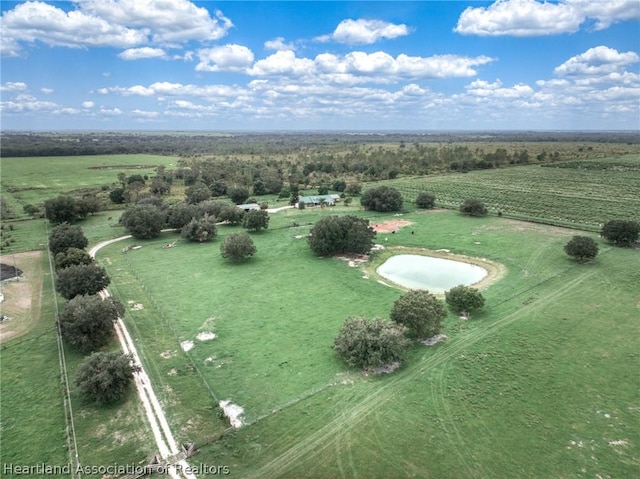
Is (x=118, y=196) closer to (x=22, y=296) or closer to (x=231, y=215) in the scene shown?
(x=231, y=215)

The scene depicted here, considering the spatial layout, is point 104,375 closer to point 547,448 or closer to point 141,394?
point 141,394

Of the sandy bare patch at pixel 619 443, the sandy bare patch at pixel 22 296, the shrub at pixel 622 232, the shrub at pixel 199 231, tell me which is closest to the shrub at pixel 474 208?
the shrub at pixel 622 232

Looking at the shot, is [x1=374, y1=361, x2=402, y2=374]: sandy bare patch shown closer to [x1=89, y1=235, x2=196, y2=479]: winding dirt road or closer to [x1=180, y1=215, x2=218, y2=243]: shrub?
[x1=89, y1=235, x2=196, y2=479]: winding dirt road

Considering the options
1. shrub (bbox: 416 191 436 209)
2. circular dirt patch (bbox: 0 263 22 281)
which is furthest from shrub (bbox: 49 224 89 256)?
shrub (bbox: 416 191 436 209)

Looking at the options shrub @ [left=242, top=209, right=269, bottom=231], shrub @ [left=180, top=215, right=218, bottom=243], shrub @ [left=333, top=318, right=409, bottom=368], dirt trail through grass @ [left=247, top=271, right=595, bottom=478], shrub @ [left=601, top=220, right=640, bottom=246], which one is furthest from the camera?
shrub @ [left=242, top=209, right=269, bottom=231]

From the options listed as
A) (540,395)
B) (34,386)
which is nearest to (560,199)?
(540,395)

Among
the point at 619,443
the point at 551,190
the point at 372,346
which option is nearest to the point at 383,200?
the point at 551,190
